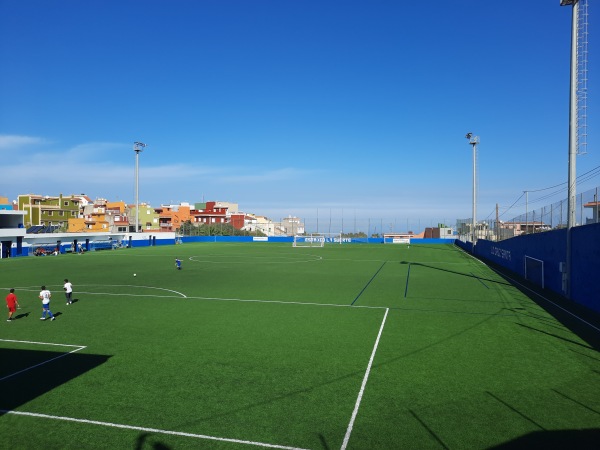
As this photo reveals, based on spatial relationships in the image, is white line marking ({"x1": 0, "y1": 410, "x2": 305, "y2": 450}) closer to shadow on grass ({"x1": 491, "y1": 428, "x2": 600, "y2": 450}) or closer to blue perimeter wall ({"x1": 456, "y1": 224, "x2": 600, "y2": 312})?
shadow on grass ({"x1": 491, "y1": 428, "x2": 600, "y2": 450})

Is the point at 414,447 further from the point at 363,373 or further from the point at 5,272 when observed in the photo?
the point at 5,272

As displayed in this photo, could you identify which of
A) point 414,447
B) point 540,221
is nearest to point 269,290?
point 414,447

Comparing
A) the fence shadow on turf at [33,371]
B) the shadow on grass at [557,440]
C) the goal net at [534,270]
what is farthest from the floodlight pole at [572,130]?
the fence shadow on turf at [33,371]

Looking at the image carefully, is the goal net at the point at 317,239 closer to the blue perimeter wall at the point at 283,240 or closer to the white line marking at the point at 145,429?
the blue perimeter wall at the point at 283,240

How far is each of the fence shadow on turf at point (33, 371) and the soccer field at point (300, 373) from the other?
6 centimetres

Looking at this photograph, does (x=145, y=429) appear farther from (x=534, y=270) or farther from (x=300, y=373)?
(x=534, y=270)

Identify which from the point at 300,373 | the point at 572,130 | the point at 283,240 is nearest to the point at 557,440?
the point at 300,373

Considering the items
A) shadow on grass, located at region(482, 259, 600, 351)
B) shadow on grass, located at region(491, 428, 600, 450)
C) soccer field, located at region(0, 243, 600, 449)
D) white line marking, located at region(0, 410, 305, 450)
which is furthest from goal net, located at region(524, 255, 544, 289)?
white line marking, located at region(0, 410, 305, 450)

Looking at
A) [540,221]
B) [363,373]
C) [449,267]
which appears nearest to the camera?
[363,373]

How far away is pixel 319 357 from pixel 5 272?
105ft

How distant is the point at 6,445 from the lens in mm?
7109

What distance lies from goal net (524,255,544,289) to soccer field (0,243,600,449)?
5239mm

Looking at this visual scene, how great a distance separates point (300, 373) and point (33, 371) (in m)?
6.77

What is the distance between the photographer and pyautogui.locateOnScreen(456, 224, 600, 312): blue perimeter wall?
17281 mm
